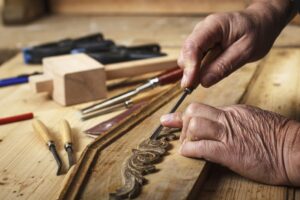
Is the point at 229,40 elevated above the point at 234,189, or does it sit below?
above

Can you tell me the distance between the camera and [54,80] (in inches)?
55.1

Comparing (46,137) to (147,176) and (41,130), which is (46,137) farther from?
(147,176)

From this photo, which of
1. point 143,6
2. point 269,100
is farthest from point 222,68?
point 143,6

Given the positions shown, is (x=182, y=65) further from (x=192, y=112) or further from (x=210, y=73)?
(x=192, y=112)

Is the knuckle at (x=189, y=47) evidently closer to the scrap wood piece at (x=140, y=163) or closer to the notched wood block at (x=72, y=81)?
the scrap wood piece at (x=140, y=163)

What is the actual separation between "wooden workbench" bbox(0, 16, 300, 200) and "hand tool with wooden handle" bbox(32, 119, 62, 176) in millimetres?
14

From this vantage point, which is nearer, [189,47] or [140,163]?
[140,163]

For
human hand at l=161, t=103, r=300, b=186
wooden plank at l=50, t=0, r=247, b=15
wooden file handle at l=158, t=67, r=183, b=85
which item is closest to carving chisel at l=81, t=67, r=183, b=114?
wooden file handle at l=158, t=67, r=183, b=85

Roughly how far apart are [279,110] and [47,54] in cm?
81

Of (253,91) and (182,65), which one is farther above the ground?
(182,65)

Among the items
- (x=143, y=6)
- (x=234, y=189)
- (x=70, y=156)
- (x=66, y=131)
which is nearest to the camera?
(x=234, y=189)

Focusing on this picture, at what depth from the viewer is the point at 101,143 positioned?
3.50ft

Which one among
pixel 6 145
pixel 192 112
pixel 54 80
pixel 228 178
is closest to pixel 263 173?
pixel 228 178

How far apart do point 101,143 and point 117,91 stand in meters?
0.44
